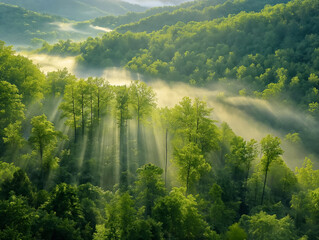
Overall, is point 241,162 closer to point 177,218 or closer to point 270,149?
point 270,149

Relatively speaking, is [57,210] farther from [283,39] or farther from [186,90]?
[283,39]

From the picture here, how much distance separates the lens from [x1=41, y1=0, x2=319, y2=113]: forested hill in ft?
371

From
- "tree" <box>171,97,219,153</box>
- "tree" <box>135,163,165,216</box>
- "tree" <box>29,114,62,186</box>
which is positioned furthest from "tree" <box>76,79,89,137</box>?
"tree" <box>135,163,165,216</box>

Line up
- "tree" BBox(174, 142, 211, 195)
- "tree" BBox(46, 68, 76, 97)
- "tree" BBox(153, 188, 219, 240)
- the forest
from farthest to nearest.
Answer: "tree" BBox(46, 68, 76, 97)
"tree" BBox(174, 142, 211, 195)
"tree" BBox(153, 188, 219, 240)
the forest

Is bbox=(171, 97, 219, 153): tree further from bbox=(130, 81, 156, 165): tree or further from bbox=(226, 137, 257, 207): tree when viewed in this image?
bbox=(130, 81, 156, 165): tree

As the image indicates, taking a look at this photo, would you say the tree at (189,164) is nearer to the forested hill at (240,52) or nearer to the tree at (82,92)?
the tree at (82,92)

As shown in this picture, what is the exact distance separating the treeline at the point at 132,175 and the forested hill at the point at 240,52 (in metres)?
58.6

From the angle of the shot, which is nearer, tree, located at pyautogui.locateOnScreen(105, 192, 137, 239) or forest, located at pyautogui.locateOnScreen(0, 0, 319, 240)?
tree, located at pyautogui.locateOnScreen(105, 192, 137, 239)

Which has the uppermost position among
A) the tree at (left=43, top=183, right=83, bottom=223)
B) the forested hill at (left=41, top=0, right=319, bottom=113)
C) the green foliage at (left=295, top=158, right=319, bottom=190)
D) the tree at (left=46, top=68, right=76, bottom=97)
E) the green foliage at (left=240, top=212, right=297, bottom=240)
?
the forested hill at (left=41, top=0, right=319, bottom=113)

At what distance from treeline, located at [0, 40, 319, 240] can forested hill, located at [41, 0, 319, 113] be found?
58600 mm

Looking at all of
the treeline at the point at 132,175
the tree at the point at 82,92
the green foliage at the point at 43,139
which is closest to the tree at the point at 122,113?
the treeline at the point at 132,175

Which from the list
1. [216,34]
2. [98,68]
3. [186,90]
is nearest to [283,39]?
[216,34]

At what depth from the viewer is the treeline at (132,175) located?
2908 centimetres

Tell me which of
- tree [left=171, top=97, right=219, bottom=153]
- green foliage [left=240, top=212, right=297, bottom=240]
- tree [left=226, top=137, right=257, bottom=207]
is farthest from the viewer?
tree [left=171, top=97, right=219, bottom=153]
